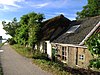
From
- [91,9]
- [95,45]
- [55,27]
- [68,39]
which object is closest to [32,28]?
[55,27]

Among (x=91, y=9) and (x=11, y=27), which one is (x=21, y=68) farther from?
(x=11, y=27)

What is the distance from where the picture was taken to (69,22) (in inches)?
1345

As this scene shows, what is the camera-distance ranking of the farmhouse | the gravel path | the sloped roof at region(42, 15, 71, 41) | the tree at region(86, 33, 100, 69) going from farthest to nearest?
the sloped roof at region(42, 15, 71, 41)
the farmhouse
the gravel path
the tree at region(86, 33, 100, 69)

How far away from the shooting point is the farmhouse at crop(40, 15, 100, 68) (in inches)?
885

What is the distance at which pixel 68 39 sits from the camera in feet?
85.9

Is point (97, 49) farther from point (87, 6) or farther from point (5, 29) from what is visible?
point (5, 29)

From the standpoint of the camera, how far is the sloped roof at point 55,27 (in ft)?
103

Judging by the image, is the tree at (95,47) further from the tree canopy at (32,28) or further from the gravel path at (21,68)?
the tree canopy at (32,28)


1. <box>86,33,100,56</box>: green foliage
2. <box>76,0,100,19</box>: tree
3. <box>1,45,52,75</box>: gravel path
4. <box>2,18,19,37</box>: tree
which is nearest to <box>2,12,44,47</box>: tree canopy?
<box>1,45,52,75</box>: gravel path

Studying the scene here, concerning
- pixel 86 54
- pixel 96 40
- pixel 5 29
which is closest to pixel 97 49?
pixel 96 40

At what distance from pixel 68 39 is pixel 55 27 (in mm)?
6780

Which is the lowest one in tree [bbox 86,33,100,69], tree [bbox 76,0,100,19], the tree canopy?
tree [bbox 86,33,100,69]

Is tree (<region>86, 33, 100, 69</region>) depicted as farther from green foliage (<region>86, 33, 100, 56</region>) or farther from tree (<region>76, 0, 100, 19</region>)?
tree (<region>76, 0, 100, 19</region>)

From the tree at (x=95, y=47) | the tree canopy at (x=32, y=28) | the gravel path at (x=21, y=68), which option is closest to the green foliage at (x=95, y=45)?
the tree at (x=95, y=47)
